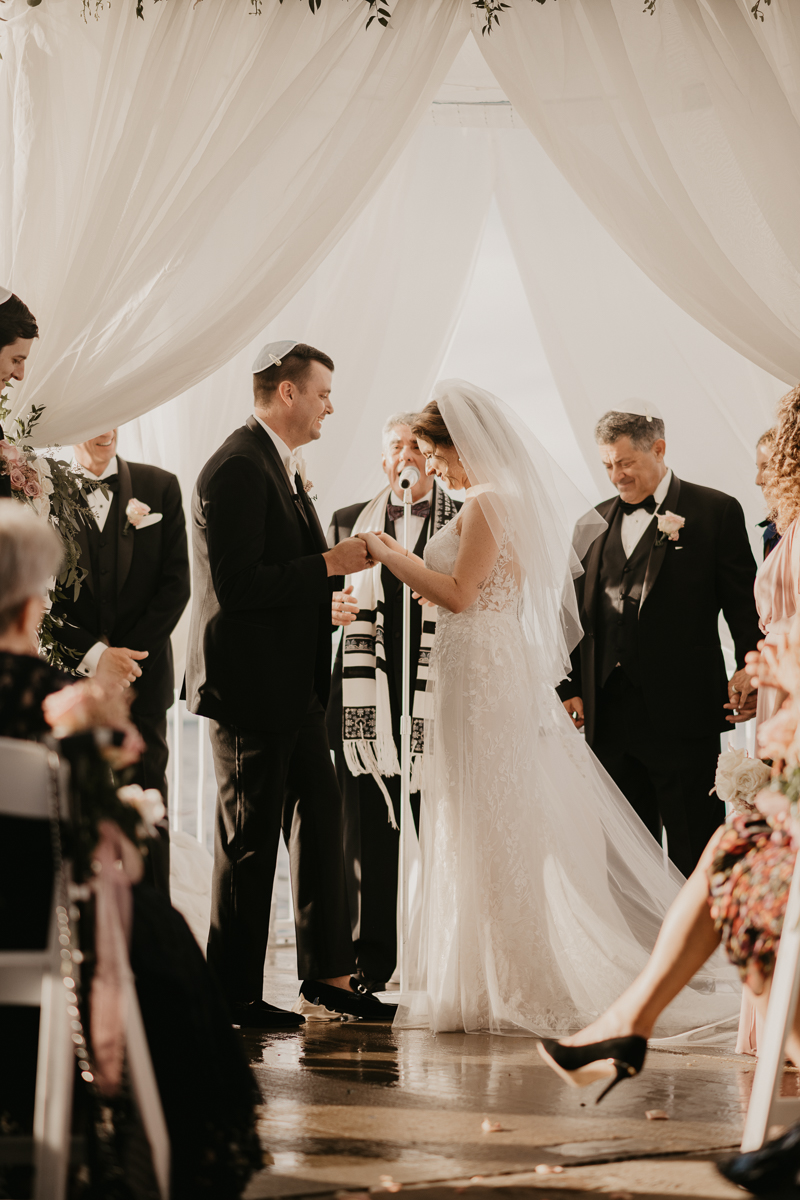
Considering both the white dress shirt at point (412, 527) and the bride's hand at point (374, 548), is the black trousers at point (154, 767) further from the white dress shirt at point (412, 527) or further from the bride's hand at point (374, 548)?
the bride's hand at point (374, 548)

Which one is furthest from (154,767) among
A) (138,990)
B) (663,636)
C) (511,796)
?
(138,990)

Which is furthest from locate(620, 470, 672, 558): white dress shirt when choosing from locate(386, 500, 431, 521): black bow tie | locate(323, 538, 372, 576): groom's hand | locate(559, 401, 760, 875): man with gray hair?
locate(323, 538, 372, 576): groom's hand

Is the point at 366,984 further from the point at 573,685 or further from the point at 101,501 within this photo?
the point at 101,501

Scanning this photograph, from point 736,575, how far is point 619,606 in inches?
15.7

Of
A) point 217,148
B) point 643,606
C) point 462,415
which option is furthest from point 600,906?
point 217,148

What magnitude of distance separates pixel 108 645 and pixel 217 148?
166cm

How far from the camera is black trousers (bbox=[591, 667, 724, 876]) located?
12.9ft

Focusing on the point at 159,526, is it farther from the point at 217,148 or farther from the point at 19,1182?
the point at 19,1182

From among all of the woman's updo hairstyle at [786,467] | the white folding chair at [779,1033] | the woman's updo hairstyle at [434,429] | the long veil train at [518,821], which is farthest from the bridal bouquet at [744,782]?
the woman's updo hairstyle at [434,429]

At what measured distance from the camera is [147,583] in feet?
14.0

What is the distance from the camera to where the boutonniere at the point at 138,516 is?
4.20 metres

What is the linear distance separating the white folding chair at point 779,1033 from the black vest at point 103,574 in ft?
8.97

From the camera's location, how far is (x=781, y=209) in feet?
11.3

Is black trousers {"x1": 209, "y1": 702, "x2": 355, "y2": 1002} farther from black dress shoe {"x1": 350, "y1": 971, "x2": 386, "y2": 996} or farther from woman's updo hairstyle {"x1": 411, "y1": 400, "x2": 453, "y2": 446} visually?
woman's updo hairstyle {"x1": 411, "y1": 400, "x2": 453, "y2": 446}
